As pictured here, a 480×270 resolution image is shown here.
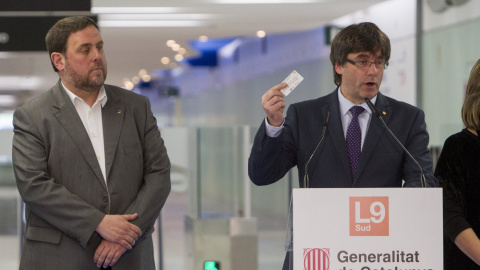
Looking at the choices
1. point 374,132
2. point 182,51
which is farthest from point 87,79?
point 182,51

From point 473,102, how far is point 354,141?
1.69 feet

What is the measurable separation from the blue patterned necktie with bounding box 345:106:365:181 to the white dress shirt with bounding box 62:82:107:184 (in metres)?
0.98

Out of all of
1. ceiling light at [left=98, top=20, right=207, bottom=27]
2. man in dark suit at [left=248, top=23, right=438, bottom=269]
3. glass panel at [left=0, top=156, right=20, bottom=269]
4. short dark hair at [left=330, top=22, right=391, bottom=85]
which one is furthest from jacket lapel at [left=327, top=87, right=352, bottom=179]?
ceiling light at [left=98, top=20, right=207, bottom=27]

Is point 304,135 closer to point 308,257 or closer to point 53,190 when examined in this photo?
point 308,257

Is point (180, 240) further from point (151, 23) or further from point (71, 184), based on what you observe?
point (151, 23)

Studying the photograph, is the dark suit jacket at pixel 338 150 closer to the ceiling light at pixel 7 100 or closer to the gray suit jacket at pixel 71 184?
the gray suit jacket at pixel 71 184

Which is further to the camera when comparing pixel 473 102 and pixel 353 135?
pixel 473 102

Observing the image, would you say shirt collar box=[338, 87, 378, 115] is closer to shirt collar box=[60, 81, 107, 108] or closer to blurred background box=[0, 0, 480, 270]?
shirt collar box=[60, 81, 107, 108]

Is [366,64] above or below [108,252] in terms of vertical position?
above

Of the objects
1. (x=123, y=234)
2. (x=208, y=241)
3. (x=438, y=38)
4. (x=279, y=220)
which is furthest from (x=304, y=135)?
(x=438, y=38)

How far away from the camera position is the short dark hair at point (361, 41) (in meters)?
2.61

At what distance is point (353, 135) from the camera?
2645 millimetres

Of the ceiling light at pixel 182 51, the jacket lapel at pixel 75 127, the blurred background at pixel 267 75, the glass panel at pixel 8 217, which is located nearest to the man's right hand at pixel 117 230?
the jacket lapel at pixel 75 127

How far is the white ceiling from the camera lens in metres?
8.21
